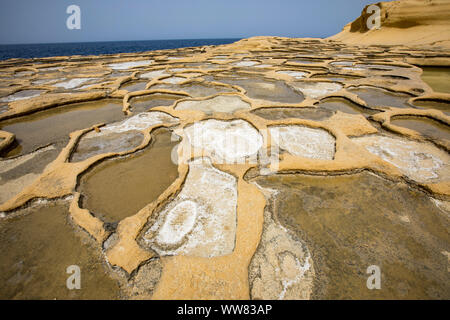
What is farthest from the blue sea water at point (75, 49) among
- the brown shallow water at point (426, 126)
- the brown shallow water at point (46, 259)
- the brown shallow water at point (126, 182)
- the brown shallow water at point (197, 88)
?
the brown shallow water at point (426, 126)

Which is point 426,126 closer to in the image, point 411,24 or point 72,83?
point 72,83

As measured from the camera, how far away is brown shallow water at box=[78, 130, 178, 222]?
2535 mm

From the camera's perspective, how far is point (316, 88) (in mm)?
6926

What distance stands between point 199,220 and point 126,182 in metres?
1.36

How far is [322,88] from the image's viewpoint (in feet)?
22.6

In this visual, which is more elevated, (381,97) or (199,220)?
(381,97)

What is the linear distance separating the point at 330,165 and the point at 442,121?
11.7 ft

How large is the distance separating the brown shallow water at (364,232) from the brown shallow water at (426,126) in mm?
2312

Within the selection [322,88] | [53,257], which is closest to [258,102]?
[322,88]

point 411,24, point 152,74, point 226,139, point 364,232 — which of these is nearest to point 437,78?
point 226,139

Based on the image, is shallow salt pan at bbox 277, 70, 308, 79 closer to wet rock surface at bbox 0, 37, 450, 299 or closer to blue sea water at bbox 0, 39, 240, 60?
wet rock surface at bbox 0, 37, 450, 299

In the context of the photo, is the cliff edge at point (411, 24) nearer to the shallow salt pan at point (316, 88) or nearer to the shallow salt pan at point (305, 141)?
the shallow salt pan at point (316, 88)

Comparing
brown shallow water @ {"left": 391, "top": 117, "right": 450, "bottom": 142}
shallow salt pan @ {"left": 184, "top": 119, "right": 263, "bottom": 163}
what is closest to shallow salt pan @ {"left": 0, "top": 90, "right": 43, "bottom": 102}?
shallow salt pan @ {"left": 184, "top": 119, "right": 263, "bottom": 163}

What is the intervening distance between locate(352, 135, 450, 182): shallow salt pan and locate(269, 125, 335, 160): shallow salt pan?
58cm
